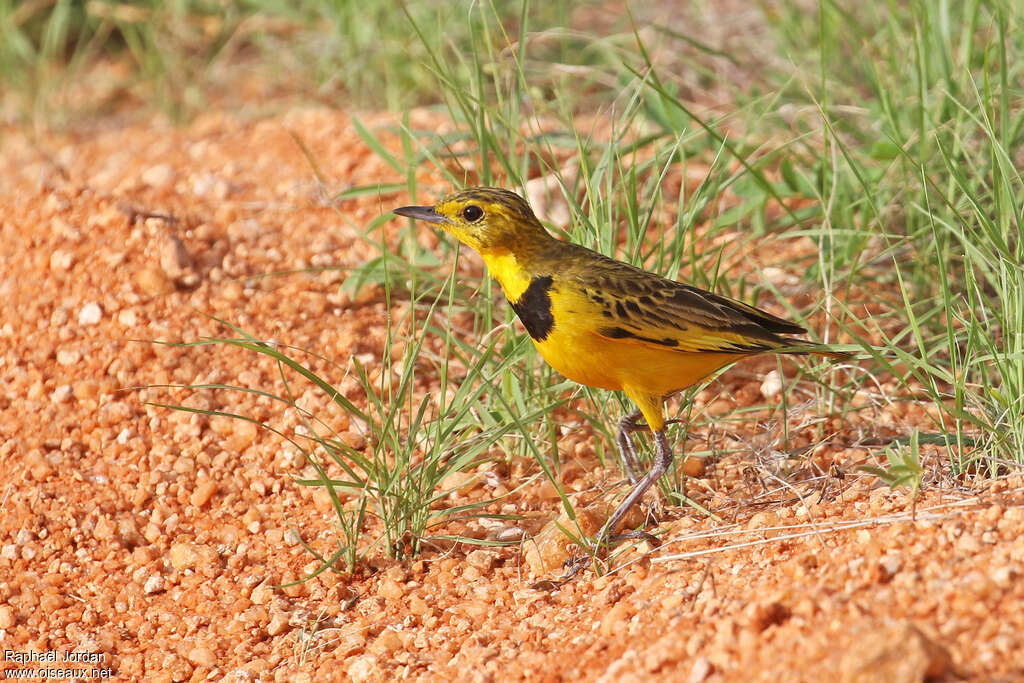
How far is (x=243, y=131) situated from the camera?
7934 mm

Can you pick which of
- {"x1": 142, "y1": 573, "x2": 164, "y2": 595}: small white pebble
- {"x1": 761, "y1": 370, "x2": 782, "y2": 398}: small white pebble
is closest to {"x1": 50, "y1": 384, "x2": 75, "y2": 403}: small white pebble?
{"x1": 142, "y1": 573, "x2": 164, "y2": 595}: small white pebble

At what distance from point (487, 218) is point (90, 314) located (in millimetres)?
2264

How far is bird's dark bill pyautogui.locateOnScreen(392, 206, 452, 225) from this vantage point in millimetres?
4379

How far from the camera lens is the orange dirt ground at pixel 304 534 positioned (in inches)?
127

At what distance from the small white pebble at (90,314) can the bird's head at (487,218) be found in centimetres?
192

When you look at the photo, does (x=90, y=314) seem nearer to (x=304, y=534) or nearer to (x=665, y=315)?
(x=304, y=534)

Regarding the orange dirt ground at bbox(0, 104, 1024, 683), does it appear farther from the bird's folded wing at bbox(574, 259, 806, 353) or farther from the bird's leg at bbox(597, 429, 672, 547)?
the bird's folded wing at bbox(574, 259, 806, 353)

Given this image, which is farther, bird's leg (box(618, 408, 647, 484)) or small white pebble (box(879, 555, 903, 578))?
bird's leg (box(618, 408, 647, 484))

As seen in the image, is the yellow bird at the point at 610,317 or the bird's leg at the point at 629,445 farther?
the bird's leg at the point at 629,445

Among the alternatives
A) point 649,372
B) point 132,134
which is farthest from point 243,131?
point 649,372

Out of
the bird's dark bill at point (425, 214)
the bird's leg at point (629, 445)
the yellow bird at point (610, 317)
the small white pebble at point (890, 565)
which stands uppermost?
the bird's dark bill at point (425, 214)

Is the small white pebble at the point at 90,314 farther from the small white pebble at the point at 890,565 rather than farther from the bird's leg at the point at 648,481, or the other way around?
the small white pebble at the point at 890,565

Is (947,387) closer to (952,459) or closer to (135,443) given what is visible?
(952,459)

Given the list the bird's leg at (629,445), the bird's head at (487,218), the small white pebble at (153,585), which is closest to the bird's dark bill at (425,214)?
the bird's head at (487,218)
